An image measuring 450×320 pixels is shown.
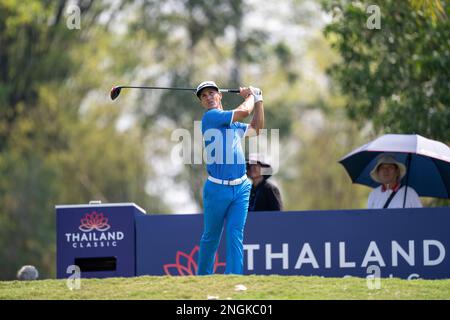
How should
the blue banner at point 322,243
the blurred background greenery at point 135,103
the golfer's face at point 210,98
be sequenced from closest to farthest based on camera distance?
the golfer's face at point 210,98 → the blue banner at point 322,243 → the blurred background greenery at point 135,103

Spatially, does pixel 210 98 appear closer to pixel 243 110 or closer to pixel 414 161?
pixel 243 110

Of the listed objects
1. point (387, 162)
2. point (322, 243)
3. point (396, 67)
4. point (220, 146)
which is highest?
point (396, 67)

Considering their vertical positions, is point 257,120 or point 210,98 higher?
point 210,98

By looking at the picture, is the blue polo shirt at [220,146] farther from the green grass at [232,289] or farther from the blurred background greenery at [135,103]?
the blurred background greenery at [135,103]

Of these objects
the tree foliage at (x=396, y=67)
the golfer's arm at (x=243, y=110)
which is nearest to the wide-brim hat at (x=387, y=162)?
the golfer's arm at (x=243, y=110)

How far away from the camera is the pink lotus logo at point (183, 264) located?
46.8 feet

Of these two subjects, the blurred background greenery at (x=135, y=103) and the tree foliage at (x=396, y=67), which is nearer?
the tree foliage at (x=396, y=67)

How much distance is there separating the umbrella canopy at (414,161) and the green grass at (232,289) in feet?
8.07

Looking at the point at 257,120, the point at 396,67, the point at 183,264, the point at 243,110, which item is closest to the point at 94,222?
the point at 183,264

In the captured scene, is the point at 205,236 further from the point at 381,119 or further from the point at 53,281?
the point at 381,119

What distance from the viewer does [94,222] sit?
14211mm

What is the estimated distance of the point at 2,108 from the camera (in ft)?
133

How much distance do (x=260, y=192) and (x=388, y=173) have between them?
1.64 meters
